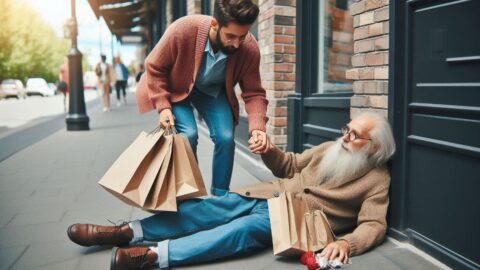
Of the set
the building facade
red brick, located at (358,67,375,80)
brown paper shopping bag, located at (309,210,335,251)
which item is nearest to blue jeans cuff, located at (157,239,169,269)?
brown paper shopping bag, located at (309,210,335,251)

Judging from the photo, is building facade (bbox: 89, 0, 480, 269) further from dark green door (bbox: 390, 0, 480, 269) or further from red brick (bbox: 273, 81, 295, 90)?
red brick (bbox: 273, 81, 295, 90)

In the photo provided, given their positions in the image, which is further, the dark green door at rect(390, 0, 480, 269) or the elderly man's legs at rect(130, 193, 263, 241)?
the elderly man's legs at rect(130, 193, 263, 241)

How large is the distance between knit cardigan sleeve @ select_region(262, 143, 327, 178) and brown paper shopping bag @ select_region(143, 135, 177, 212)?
2.30 ft

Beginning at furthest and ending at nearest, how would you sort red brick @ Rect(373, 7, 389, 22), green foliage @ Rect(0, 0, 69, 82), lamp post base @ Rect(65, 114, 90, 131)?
green foliage @ Rect(0, 0, 69, 82), lamp post base @ Rect(65, 114, 90, 131), red brick @ Rect(373, 7, 389, 22)

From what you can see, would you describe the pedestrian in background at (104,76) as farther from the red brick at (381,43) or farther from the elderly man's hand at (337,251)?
the elderly man's hand at (337,251)

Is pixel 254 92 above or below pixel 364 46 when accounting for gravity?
below

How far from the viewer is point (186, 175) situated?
8.82 ft

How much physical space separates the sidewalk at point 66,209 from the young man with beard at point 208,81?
2.80 feet

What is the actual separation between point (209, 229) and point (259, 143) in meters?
0.60

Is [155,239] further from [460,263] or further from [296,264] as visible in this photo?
[460,263]

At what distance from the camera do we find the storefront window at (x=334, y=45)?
4516mm

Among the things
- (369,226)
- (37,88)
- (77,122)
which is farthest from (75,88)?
(37,88)

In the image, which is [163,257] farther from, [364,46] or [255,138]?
[364,46]

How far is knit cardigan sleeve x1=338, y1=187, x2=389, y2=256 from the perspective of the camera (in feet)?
8.61
